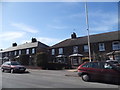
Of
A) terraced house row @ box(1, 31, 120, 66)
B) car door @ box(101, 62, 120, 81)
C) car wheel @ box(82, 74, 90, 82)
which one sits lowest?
car wheel @ box(82, 74, 90, 82)

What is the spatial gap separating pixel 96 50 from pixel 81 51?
3.65m

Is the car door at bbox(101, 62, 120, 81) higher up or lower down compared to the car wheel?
higher up

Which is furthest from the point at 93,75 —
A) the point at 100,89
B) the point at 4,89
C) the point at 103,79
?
the point at 4,89

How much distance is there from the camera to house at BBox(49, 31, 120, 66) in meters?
27.5

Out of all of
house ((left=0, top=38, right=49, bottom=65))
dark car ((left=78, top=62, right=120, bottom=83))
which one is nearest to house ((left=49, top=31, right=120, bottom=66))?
house ((left=0, top=38, right=49, bottom=65))

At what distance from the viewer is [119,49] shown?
2652 cm

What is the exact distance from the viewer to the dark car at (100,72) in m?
9.75

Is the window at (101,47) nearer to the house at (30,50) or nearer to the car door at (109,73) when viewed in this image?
the house at (30,50)

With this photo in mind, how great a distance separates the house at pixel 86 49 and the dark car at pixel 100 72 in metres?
16.3

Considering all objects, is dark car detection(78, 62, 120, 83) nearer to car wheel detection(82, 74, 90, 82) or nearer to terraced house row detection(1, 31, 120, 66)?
car wheel detection(82, 74, 90, 82)

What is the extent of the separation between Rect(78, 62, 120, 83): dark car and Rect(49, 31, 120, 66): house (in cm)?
1630

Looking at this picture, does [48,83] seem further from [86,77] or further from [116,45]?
[116,45]

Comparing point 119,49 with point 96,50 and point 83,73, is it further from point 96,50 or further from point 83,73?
point 83,73

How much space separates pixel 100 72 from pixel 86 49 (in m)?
21.0
